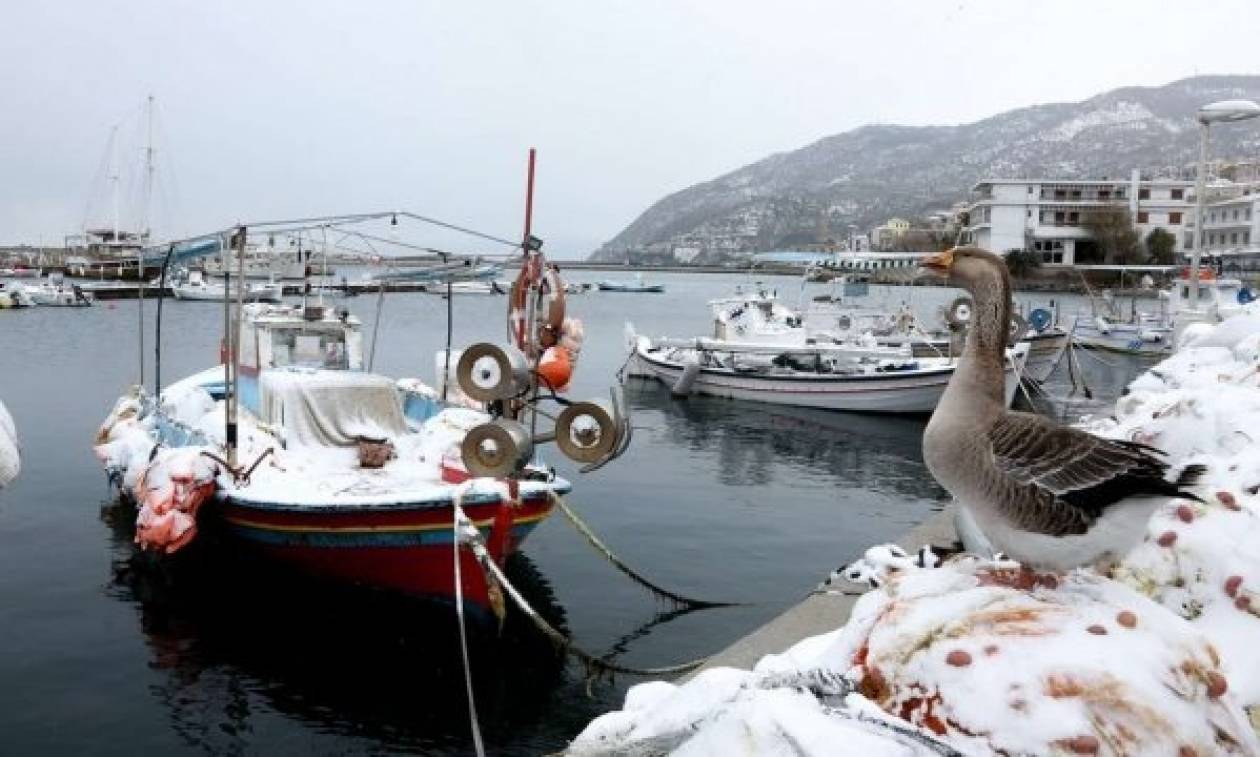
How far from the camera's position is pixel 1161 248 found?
86.6m

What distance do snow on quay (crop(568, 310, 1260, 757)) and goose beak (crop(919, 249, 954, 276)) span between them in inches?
53.6

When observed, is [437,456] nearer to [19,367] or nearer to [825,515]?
[825,515]

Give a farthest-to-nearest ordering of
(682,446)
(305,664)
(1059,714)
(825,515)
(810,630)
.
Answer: (682,446)
(825,515)
(305,664)
(810,630)
(1059,714)

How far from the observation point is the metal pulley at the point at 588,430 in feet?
32.3

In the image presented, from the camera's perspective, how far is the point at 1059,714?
10.8 ft

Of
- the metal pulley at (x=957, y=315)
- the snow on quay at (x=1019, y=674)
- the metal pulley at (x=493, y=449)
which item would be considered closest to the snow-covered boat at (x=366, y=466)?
the metal pulley at (x=493, y=449)

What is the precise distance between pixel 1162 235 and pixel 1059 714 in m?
95.3

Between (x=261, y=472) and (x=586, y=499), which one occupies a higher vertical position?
(x=261, y=472)

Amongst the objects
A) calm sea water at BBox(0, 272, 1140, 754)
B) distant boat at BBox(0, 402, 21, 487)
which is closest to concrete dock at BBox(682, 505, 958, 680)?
calm sea water at BBox(0, 272, 1140, 754)

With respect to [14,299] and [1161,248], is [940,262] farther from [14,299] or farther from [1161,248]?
[1161,248]

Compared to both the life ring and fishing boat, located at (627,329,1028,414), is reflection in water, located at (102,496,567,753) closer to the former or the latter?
the life ring

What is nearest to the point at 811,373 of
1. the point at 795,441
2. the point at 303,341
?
the point at 795,441

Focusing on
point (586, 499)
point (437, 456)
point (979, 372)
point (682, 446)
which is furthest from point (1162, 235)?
point (979, 372)

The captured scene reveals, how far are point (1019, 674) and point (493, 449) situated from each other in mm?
6721
